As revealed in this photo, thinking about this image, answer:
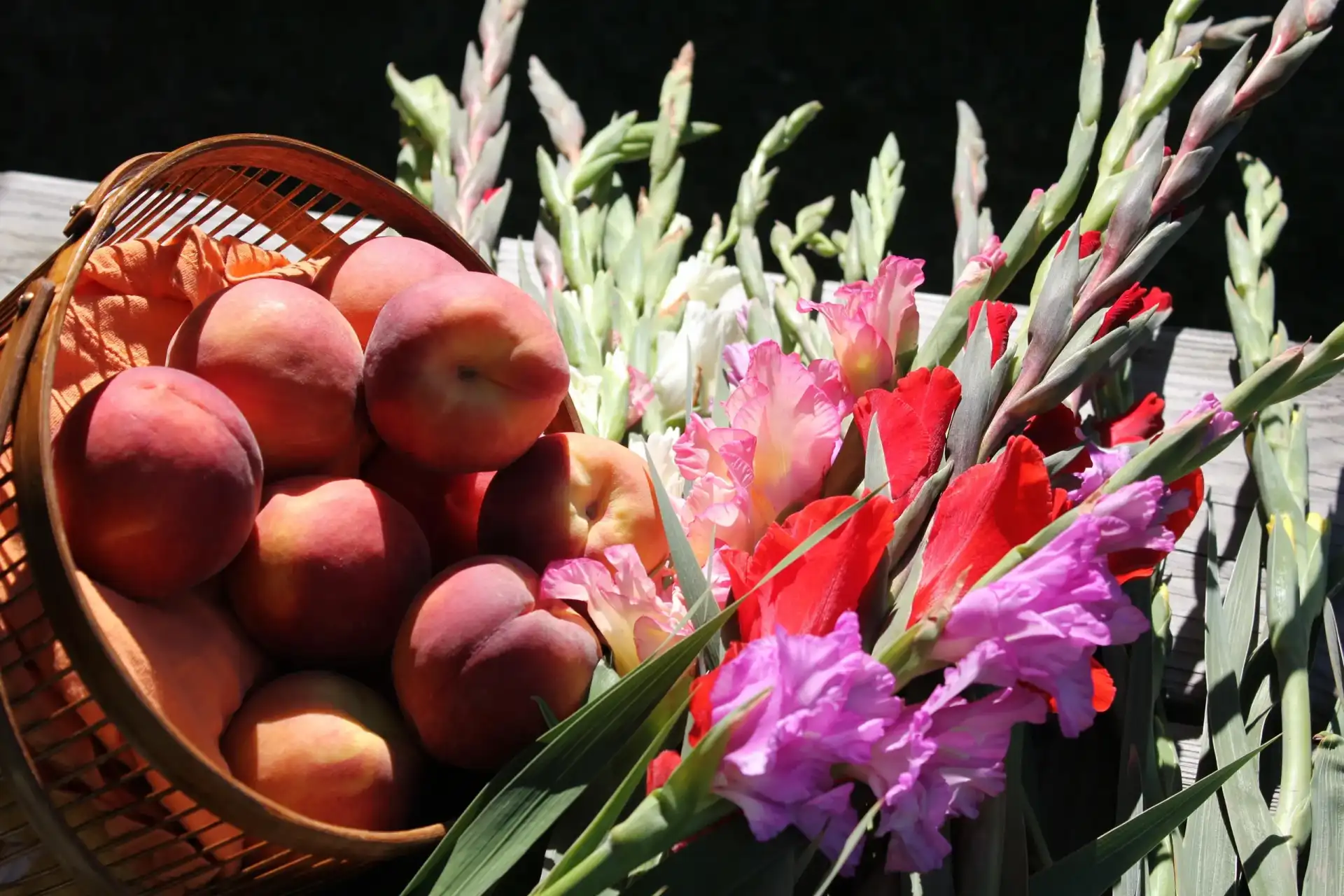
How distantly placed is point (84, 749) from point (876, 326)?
0.43 meters

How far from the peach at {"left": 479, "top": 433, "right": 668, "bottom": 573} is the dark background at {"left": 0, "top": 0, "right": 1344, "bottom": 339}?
3.71 feet

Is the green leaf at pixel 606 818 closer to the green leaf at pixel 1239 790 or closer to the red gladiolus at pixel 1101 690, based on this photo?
the red gladiolus at pixel 1101 690

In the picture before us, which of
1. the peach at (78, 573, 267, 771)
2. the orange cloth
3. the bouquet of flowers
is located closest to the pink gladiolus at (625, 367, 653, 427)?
the bouquet of flowers

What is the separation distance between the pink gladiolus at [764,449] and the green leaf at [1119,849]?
8.1 inches

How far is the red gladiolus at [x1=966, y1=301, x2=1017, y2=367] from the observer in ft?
1.96

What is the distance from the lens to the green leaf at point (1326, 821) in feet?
2.06

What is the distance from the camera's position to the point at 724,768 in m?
0.43

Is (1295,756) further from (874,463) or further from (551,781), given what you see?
(551,781)

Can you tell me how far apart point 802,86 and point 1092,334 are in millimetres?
1428

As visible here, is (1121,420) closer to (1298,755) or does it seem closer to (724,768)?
(1298,755)

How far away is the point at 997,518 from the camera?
1.61 ft

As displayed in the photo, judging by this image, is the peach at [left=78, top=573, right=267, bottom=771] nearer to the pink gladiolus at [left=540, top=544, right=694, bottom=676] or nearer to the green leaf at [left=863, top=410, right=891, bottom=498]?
the pink gladiolus at [left=540, top=544, right=694, bottom=676]

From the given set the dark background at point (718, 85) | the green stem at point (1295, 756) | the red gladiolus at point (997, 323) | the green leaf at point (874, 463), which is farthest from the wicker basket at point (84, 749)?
the dark background at point (718, 85)

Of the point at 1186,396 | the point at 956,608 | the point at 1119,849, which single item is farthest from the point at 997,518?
the point at 1186,396
